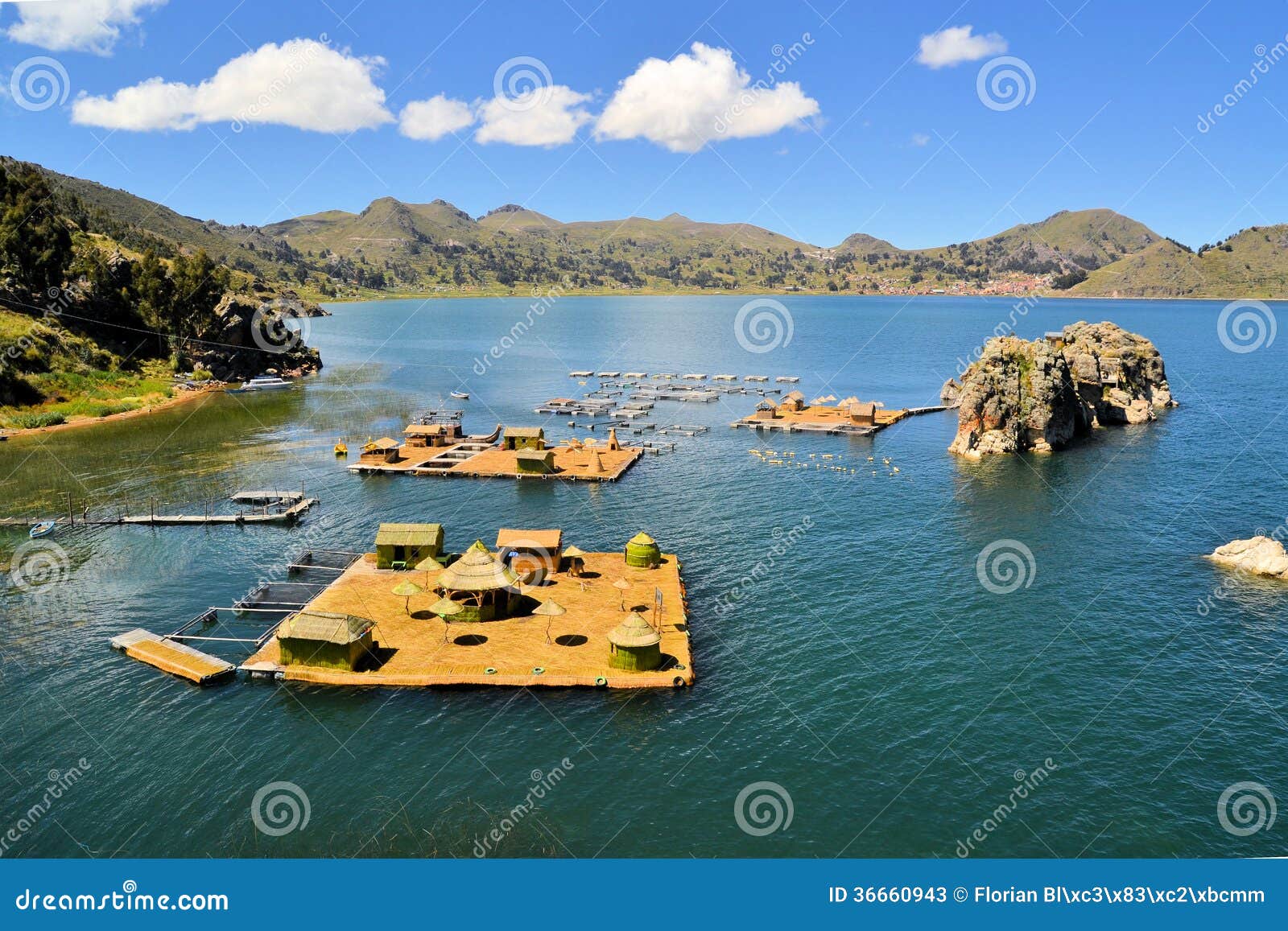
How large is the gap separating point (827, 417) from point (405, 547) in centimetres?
8434

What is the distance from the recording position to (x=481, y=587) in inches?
1906

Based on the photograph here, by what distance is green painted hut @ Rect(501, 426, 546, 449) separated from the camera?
99.1 meters

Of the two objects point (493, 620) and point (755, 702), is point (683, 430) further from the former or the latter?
point (755, 702)

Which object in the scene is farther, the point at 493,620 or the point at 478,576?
the point at 493,620

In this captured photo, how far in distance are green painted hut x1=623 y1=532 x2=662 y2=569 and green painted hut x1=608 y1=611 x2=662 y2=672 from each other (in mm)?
14202

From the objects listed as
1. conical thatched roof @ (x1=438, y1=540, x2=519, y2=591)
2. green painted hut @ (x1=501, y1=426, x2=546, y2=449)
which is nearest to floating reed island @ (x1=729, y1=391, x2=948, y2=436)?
green painted hut @ (x1=501, y1=426, x2=546, y2=449)

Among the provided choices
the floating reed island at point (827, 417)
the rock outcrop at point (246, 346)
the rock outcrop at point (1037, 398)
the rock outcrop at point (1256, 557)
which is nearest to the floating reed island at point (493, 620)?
the rock outcrop at point (1256, 557)

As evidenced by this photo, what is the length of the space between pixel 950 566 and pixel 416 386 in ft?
425

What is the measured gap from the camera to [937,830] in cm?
3238

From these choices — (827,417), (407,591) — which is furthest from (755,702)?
(827,417)

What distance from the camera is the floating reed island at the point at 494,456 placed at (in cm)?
9131

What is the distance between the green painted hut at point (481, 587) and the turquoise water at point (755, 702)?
7.99m

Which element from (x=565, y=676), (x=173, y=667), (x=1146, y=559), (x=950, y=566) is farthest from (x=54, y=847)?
(x=1146, y=559)

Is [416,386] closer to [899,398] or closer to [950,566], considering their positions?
[899,398]
